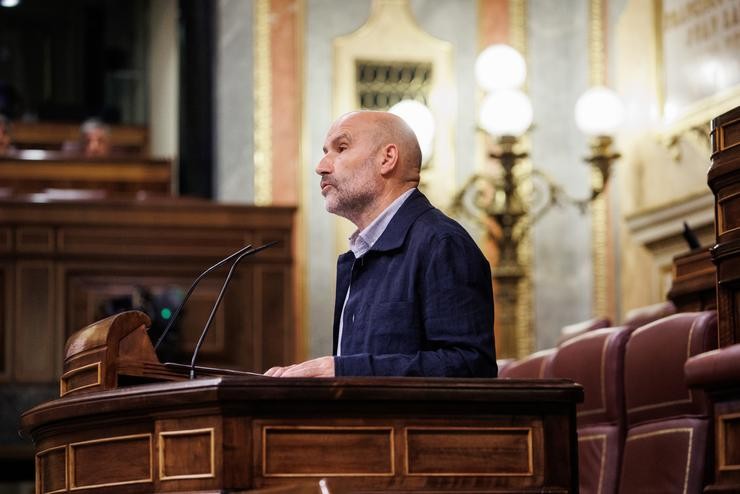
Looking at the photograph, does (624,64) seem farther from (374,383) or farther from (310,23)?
(374,383)

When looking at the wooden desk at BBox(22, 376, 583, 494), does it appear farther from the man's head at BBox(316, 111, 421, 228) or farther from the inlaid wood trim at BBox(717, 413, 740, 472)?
the man's head at BBox(316, 111, 421, 228)

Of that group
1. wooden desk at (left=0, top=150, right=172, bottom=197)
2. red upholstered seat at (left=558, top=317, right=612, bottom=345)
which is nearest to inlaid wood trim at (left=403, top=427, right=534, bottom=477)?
red upholstered seat at (left=558, top=317, right=612, bottom=345)

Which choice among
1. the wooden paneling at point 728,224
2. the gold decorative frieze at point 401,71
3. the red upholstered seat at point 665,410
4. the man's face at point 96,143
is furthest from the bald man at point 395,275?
the man's face at point 96,143

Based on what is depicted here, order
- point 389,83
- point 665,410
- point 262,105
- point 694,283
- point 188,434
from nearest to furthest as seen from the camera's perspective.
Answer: point 188,434
point 665,410
point 694,283
point 262,105
point 389,83

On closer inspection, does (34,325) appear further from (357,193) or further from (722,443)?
(722,443)

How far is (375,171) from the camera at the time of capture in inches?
126

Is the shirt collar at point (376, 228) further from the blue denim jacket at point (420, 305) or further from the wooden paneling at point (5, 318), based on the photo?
the wooden paneling at point (5, 318)

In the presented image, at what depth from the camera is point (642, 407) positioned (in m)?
3.89

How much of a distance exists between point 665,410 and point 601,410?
0.36 m

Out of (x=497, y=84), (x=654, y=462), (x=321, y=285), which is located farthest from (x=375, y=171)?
(x=321, y=285)

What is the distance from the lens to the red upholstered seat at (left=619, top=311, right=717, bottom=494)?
3568 mm

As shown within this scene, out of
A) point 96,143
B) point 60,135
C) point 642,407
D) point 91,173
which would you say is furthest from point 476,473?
point 60,135

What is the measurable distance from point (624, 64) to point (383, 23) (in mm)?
1388

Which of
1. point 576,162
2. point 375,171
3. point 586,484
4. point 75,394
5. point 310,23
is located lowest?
point 586,484
